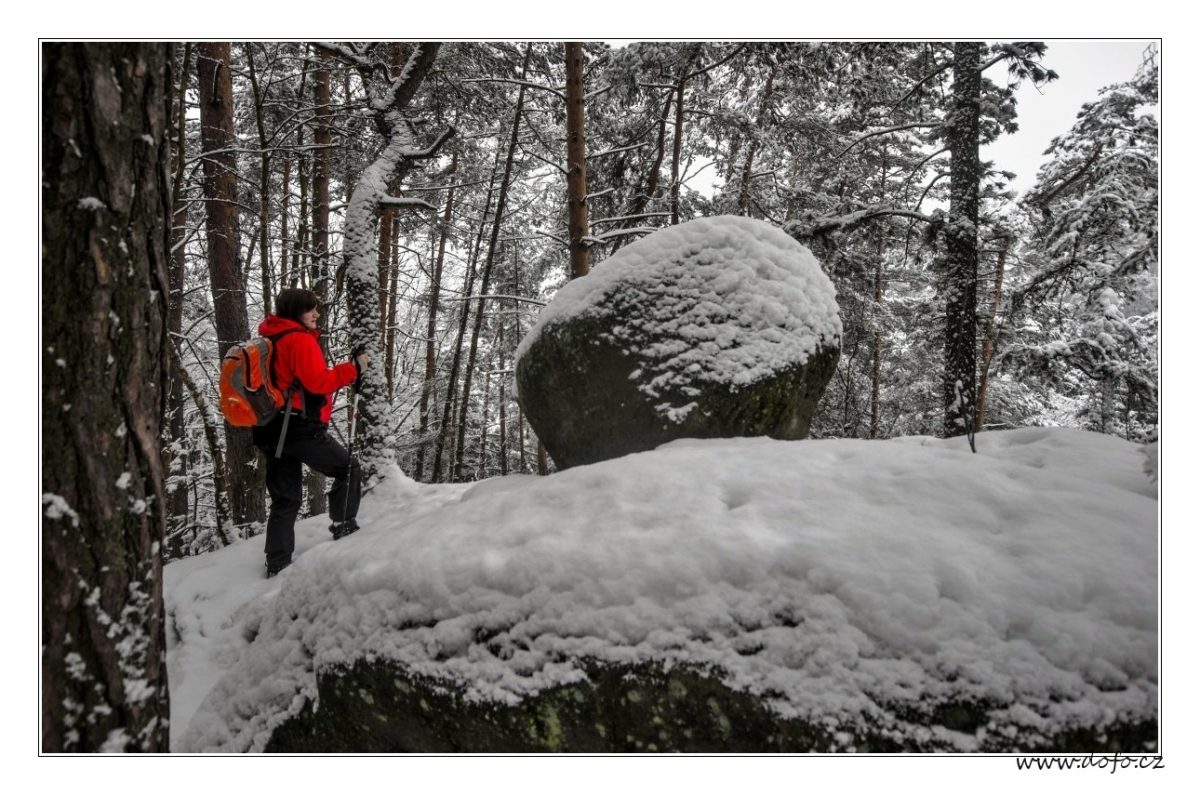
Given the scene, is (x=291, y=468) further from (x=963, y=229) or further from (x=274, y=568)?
(x=963, y=229)

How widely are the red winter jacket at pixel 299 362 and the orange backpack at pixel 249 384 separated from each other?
5cm

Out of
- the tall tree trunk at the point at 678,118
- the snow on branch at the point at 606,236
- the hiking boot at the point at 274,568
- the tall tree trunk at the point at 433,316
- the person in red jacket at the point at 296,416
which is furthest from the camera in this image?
the tall tree trunk at the point at 433,316

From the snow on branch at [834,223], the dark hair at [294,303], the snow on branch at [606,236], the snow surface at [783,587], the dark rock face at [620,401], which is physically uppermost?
the snow on branch at [834,223]

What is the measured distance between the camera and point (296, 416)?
350cm

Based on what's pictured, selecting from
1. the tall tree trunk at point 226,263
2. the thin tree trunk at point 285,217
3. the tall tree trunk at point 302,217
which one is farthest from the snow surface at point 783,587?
the thin tree trunk at point 285,217

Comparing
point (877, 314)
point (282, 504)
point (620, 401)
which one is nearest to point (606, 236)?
point (620, 401)

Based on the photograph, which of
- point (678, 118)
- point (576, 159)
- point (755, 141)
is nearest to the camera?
point (576, 159)

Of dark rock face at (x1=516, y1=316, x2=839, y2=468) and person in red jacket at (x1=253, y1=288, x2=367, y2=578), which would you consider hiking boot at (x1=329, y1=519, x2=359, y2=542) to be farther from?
dark rock face at (x1=516, y1=316, x2=839, y2=468)

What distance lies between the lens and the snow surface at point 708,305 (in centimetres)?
418

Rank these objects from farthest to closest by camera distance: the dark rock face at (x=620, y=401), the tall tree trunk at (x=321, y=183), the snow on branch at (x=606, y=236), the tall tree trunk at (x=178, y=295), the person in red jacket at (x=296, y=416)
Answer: the tall tree trunk at (x=321, y=183), the snow on branch at (x=606, y=236), the tall tree trunk at (x=178, y=295), the dark rock face at (x=620, y=401), the person in red jacket at (x=296, y=416)

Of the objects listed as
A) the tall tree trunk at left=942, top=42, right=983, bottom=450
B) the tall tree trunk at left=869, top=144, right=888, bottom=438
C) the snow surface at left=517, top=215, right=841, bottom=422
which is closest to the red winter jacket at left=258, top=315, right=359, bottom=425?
the snow surface at left=517, top=215, right=841, bottom=422

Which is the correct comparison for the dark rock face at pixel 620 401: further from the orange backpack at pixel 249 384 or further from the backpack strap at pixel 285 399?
the orange backpack at pixel 249 384

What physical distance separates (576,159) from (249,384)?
4531 millimetres

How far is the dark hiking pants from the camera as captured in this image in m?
3.52
